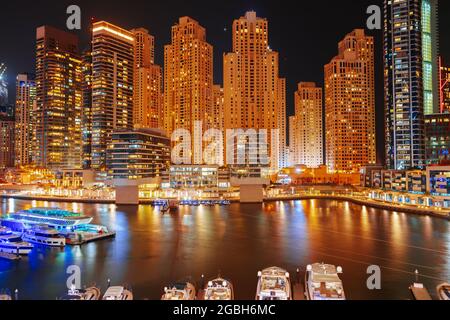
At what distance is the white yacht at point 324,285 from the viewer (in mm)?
8430

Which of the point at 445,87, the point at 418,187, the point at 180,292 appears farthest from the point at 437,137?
the point at 180,292

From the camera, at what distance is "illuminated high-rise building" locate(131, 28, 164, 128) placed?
64875 mm

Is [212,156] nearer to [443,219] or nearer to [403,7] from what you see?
[403,7]

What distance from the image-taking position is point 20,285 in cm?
1092

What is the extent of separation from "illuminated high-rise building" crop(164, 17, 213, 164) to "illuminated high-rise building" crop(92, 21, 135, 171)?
702cm

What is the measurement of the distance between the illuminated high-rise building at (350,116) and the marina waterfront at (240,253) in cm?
3119

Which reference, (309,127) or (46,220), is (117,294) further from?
(309,127)

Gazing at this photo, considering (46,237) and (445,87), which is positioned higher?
(445,87)

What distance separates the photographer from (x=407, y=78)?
3744cm

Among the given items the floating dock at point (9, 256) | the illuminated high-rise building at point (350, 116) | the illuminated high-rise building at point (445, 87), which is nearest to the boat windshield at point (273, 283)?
the floating dock at point (9, 256)

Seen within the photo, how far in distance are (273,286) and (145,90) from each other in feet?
200

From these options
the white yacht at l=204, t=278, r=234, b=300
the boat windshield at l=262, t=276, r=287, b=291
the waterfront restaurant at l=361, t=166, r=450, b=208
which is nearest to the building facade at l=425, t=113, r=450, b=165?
the waterfront restaurant at l=361, t=166, r=450, b=208

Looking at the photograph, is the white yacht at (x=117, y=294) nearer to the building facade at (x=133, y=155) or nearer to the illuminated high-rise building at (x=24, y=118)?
the building facade at (x=133, y=155)

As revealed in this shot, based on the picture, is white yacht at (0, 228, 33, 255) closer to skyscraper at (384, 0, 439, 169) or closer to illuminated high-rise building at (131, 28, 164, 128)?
skyscraper at (384, 0, 439, 169)
